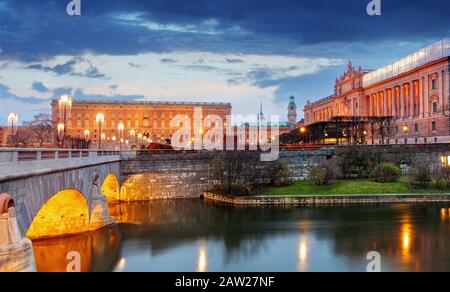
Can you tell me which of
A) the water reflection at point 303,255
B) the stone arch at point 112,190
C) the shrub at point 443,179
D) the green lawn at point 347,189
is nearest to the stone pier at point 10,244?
the water reflection at point 303,255

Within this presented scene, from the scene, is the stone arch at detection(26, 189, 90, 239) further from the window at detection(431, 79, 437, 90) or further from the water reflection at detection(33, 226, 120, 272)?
the window at detection(431, 79, 437, 90)

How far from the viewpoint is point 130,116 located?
155 metres

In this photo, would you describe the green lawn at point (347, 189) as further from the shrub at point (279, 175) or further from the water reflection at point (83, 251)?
the water reflection at point (83, 251)

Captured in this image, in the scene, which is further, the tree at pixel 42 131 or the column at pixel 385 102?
the column at pixel 385 102

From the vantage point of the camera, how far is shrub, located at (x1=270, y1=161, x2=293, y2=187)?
5494 cm

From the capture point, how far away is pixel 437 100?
8281 cm

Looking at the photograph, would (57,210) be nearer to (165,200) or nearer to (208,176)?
(165,200)

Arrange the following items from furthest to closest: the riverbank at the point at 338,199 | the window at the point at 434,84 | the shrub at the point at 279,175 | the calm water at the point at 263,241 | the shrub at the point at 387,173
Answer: the window at the point at 434,84 → the shrub at the point at 279,175 → the shrub at the point at 387,173 → the riverbank at the point at 338,199 → the calm water at the point at 263,241

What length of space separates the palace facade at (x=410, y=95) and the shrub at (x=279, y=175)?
3222 cm

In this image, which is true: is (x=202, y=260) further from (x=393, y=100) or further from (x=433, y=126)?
(x=393, y=100)

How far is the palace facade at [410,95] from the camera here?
8100 cm

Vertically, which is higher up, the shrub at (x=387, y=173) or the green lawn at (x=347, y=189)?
the shrub at (x=387, y=173)
